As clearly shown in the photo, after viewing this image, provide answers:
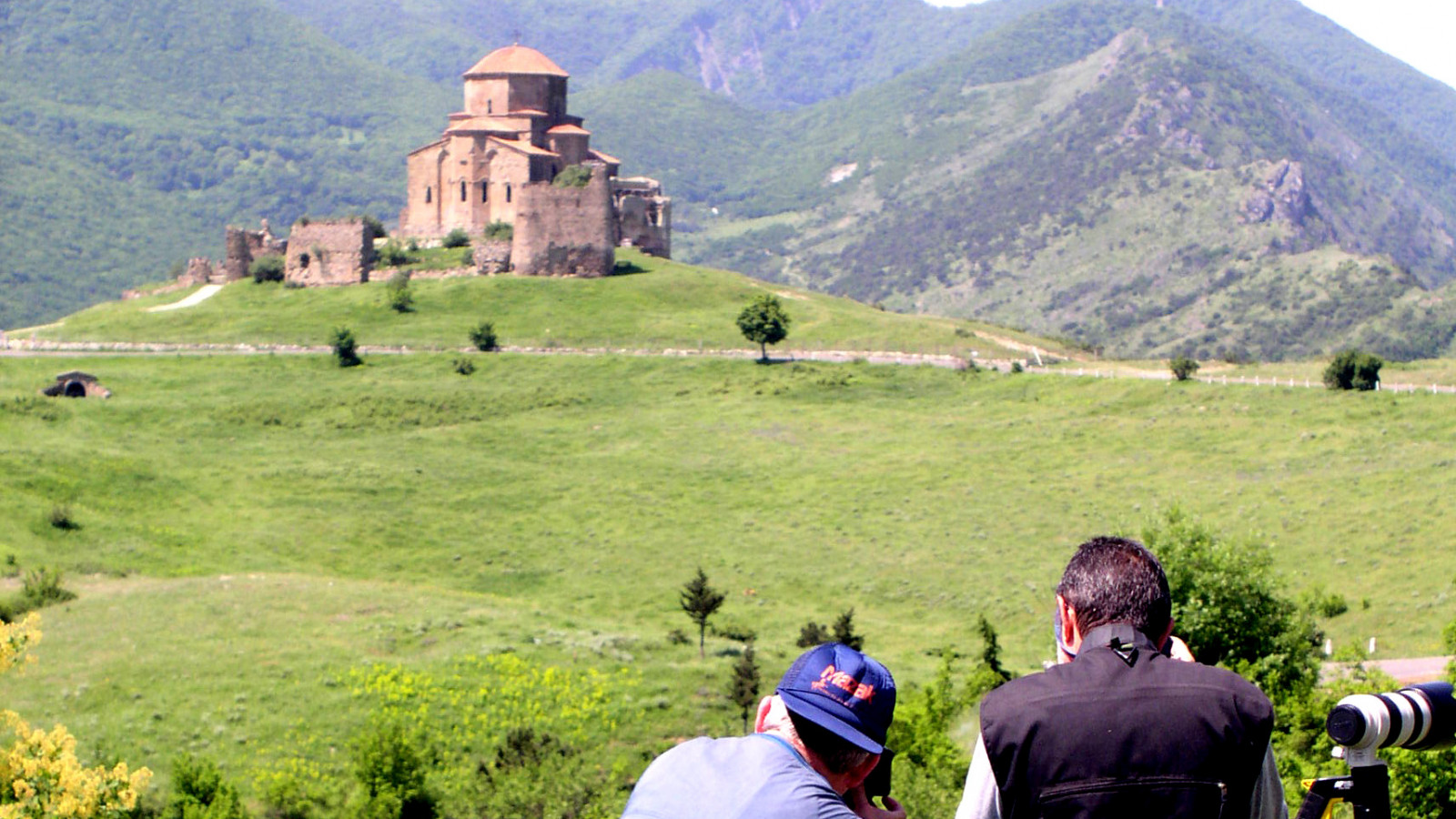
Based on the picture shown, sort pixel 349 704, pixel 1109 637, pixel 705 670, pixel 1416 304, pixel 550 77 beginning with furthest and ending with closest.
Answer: pixel 1416 304
pixel 550 77
pixel 705 670
pixel 349 704
pixel 1109 637

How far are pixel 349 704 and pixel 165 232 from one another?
16226cm

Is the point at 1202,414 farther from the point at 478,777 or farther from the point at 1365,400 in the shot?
the point at 478,777

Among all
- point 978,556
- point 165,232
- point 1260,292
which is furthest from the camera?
point 165,232

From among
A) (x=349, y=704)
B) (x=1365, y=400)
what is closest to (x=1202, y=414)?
(x=1365, y=400)

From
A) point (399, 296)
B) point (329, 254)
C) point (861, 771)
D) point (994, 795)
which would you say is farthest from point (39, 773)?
point (329, 254)

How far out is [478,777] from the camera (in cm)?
2681

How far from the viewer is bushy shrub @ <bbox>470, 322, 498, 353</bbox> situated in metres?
63.5

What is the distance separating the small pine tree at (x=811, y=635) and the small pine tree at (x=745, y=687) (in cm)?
399

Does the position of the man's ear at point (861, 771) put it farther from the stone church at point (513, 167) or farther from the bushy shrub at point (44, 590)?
the stone church at point (513, 167)

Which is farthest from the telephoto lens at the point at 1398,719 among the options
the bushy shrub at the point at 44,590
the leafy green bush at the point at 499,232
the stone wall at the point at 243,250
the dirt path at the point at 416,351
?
the stone wall at the point at 243,250

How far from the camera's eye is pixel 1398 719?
200 inches

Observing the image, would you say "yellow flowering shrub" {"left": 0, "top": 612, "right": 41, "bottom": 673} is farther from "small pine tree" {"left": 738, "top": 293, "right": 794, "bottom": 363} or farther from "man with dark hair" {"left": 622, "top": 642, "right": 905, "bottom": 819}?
"small pine tree" {"left": 738, "top": 293, "right": 794, "bottom": 363}

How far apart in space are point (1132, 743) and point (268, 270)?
7131 cm

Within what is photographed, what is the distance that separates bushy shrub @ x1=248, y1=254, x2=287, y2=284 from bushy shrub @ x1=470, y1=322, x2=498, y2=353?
13.7m
